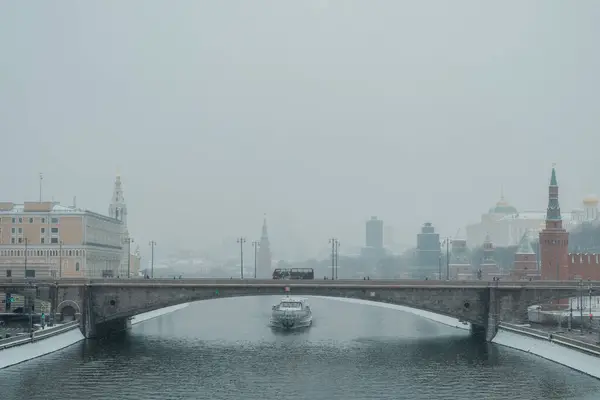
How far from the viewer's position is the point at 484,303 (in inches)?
4761

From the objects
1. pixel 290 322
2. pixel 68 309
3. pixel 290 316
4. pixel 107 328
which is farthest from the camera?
pixel 290 316

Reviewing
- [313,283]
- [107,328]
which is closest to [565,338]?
[313,283]

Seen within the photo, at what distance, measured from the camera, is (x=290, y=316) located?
14900 cm

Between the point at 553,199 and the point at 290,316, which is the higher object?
the point at 553,199

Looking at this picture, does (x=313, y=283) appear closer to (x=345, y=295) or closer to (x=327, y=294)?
(x=327, y=294)

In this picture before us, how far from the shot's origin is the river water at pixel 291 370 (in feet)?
260

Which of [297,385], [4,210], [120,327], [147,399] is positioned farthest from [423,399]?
[4,210]

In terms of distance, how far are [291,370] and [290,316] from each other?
185ft

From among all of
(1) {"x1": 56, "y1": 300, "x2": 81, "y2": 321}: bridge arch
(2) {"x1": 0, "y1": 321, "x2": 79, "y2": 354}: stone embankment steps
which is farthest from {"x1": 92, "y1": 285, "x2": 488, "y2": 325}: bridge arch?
(2) {"x1": 0, "y1": 321, "x2": 79, "y2": 354}: stone embankment steps

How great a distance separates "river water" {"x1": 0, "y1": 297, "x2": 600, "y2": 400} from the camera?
79.2 m

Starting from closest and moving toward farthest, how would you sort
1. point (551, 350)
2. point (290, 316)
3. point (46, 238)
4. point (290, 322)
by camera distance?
1. point (551, 350)
2. point (290, 322)
3. point (290, 316)
4. point (46, 238)

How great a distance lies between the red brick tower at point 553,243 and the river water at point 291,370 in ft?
164

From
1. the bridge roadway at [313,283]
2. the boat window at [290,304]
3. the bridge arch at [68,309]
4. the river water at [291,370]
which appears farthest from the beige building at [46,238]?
the bridge arch at [68,309]

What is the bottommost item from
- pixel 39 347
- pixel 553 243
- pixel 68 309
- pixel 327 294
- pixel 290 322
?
pixel 290 322
